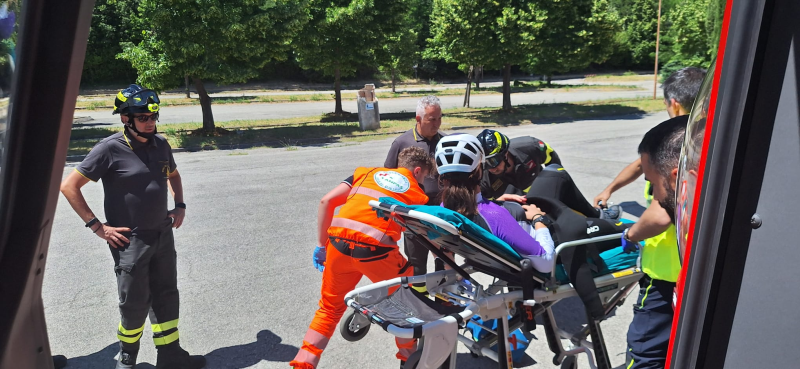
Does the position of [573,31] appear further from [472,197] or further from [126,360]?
[126,360]

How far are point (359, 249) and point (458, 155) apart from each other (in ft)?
2.78

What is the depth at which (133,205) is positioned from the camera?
3.73m

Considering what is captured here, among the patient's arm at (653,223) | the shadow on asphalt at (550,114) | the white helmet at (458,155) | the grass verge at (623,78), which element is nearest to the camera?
the patient's arm at (653,223)

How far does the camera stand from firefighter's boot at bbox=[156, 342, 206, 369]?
4.03 m

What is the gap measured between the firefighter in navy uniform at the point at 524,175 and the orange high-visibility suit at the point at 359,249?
91cm

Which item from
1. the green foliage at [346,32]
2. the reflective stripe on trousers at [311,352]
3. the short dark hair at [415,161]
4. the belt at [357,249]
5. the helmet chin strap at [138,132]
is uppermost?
the green foliage at [346,32]

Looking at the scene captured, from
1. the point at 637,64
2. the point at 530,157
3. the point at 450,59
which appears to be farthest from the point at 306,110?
the point at 637,64

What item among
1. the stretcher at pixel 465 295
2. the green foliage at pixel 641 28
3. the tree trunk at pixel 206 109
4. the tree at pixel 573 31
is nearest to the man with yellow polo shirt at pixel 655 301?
the stretcher at pixel 465 295

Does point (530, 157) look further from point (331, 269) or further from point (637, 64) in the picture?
point (637, 64)

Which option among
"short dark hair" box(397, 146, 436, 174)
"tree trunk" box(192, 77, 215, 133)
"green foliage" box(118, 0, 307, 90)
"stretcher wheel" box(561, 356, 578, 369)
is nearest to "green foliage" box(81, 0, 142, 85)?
"tree trunk" box(192, 77, 215, 133)

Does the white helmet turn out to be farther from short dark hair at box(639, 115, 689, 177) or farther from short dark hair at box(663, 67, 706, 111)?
short dark hair at box(663, 67, 706, 111)

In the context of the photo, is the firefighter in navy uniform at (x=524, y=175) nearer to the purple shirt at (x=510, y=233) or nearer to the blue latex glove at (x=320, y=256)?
the purple shirt at (x=510, y=233)

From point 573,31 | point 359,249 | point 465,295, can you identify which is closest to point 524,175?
point 465,295

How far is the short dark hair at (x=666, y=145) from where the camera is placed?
2561mm
